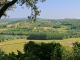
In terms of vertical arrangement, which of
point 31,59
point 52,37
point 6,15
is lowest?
point 52,37

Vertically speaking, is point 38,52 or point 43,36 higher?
point 38,52

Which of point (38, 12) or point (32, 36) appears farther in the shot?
point (32, 36)

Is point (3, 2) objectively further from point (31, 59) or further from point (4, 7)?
point (31, 59)

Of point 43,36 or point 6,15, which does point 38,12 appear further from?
point 43,36

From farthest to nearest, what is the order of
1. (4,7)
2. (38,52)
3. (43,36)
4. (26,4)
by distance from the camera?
(43,36)
(38,52)
(26,4)
(4,7)

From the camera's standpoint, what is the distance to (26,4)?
1583 centimetres

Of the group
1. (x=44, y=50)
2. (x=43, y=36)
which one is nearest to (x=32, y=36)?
(x=43, y=36)

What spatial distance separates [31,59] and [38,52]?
695 centimetres

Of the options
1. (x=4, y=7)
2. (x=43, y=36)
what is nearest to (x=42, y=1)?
(x=4, y=7)

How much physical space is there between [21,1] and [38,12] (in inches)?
67.4

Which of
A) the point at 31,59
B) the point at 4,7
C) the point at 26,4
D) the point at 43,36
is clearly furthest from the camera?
the point at 43,36

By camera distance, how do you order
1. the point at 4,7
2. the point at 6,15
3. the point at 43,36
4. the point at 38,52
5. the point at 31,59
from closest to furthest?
the point at 31,59 → the point at 4,7 → the point at 6,15 → the point at 38,52 → the point at 43,36

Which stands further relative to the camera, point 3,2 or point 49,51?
point 49,51

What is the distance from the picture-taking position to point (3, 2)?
15.6 meters
